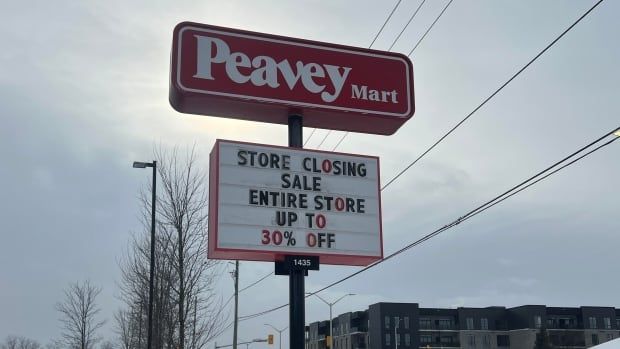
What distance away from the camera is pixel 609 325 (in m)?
110

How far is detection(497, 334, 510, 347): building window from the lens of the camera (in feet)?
367

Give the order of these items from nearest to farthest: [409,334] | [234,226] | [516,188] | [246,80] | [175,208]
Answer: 1. [234,226]
2. [246,80]
3. [516,188]
4. [175,208]
5. [409,334]

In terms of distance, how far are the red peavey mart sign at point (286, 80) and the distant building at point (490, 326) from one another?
3721 inches

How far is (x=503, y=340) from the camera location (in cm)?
11238

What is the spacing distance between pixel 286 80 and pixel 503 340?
108228 mm

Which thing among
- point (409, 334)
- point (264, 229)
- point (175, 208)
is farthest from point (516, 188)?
point (409, 334)

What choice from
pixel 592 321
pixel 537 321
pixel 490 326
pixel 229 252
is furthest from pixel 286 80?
pixel 592 321

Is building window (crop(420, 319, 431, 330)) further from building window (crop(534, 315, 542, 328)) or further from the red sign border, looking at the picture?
the red sign border

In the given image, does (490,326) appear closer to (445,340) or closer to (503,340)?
(503,340)

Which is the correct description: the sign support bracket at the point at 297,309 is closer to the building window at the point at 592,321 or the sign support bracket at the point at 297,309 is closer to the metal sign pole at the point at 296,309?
the metal sign pole at the point at 296,309

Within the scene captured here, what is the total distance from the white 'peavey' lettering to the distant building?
94.9 m

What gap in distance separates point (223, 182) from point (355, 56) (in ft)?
10.1

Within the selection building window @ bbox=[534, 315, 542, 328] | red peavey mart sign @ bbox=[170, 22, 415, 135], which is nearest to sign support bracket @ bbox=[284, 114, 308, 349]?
red peavey mart sign @ bbox=[170, 22, 415, 135]

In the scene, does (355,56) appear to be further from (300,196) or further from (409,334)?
(409,334)
